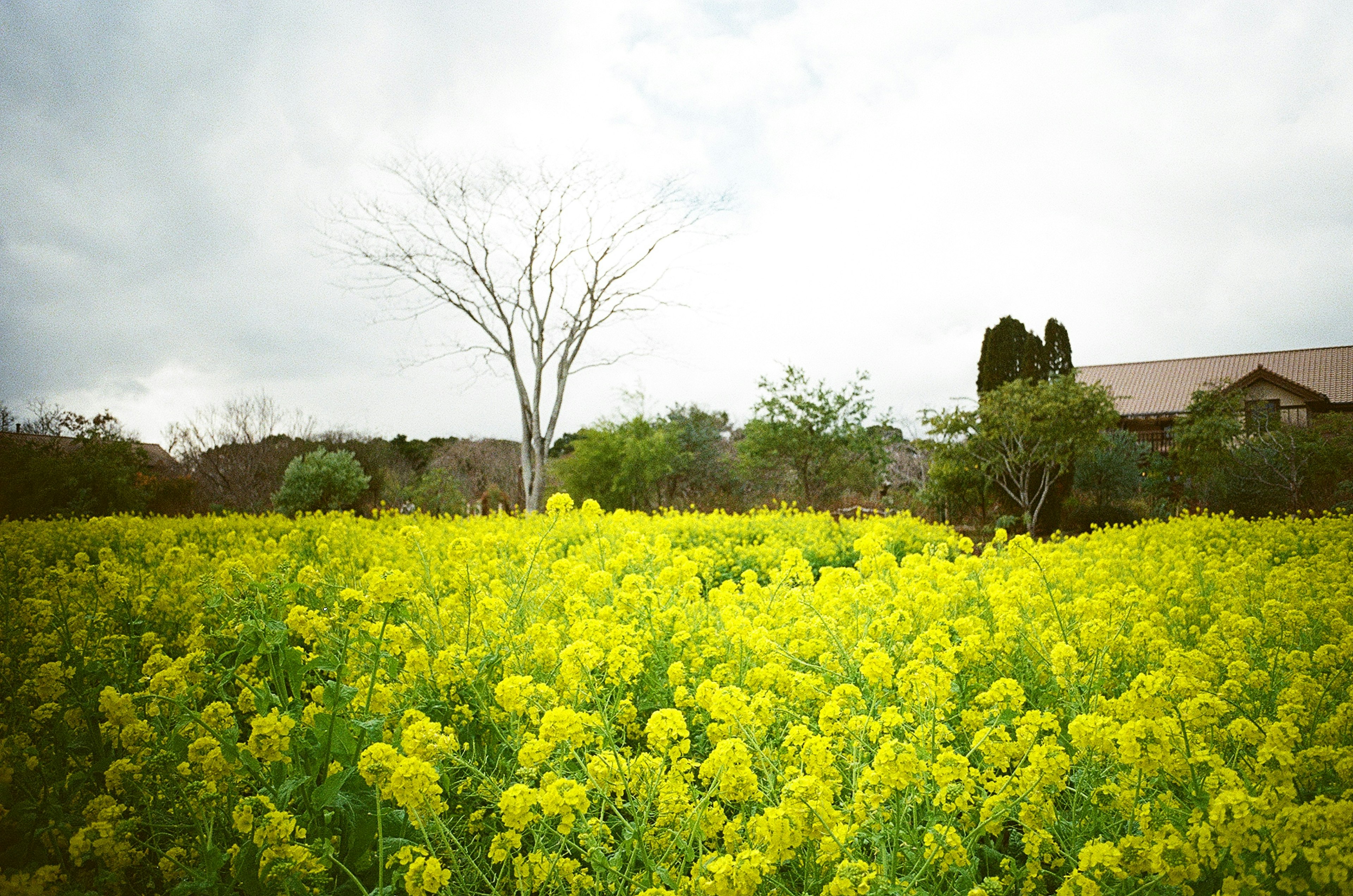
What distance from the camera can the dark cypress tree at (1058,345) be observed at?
19.3m

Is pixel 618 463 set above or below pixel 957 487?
above

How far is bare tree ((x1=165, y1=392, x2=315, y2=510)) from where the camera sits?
17.0 meters

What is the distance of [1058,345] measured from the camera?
64.8 ft

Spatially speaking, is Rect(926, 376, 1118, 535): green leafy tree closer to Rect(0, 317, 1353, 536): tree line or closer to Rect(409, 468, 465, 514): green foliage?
Rect(0, 317, 1353, 536): tree line

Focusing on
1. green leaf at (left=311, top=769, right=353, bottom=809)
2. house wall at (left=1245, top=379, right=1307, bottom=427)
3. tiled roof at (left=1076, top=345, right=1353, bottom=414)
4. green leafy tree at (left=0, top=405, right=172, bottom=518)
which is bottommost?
green leaf at (left=311, top=769, right=353, bottom=809)

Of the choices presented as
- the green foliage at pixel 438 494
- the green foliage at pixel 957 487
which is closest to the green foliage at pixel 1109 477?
the green foliage at pixel 957 487

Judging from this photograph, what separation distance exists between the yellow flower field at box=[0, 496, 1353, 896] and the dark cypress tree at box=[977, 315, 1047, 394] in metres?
15.2

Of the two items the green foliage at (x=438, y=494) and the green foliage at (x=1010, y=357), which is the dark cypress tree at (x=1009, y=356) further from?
the green foliage at (x=438, y=494)

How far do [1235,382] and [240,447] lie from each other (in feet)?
102

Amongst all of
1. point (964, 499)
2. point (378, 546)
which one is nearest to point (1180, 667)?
point (378, 546)

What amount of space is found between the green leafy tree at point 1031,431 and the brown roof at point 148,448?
53.6 ft

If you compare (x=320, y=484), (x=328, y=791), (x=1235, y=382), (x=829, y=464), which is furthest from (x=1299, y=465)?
(x=320, y=484)

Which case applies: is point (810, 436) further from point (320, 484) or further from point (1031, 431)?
point (320, 484)

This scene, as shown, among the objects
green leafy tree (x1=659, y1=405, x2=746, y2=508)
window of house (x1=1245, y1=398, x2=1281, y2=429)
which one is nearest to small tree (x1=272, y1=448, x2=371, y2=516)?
green leafy tree (x1=659, y1=405, x2=746, y2=508)
